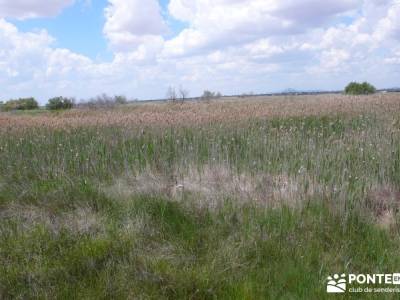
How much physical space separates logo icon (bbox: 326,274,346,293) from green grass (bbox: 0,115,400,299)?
0.17 feet

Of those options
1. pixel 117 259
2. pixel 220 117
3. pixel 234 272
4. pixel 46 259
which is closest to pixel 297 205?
pixel 234 272

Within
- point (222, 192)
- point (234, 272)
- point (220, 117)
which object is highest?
point (220, 117)

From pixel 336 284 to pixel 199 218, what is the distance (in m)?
1.77

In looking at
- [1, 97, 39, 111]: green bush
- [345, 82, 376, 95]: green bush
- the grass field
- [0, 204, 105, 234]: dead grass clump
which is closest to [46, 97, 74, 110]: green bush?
[1, 97, 39, 111]: green bush

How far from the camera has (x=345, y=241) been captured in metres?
3.94

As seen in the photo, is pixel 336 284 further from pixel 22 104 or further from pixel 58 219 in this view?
pixel 22 104

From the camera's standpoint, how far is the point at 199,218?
4.60 meters

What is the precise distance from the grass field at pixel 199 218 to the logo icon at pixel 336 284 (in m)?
0.09

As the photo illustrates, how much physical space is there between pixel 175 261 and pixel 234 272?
22.5 inches

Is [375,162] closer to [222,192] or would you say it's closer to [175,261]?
[222,192]

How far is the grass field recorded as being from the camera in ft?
11.2

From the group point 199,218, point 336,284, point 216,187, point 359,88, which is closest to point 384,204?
point 336,284

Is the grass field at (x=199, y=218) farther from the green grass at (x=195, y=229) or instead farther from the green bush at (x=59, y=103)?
the green bush at (x=59, y=103)

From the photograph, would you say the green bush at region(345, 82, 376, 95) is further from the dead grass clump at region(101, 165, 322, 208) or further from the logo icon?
the logo icon
